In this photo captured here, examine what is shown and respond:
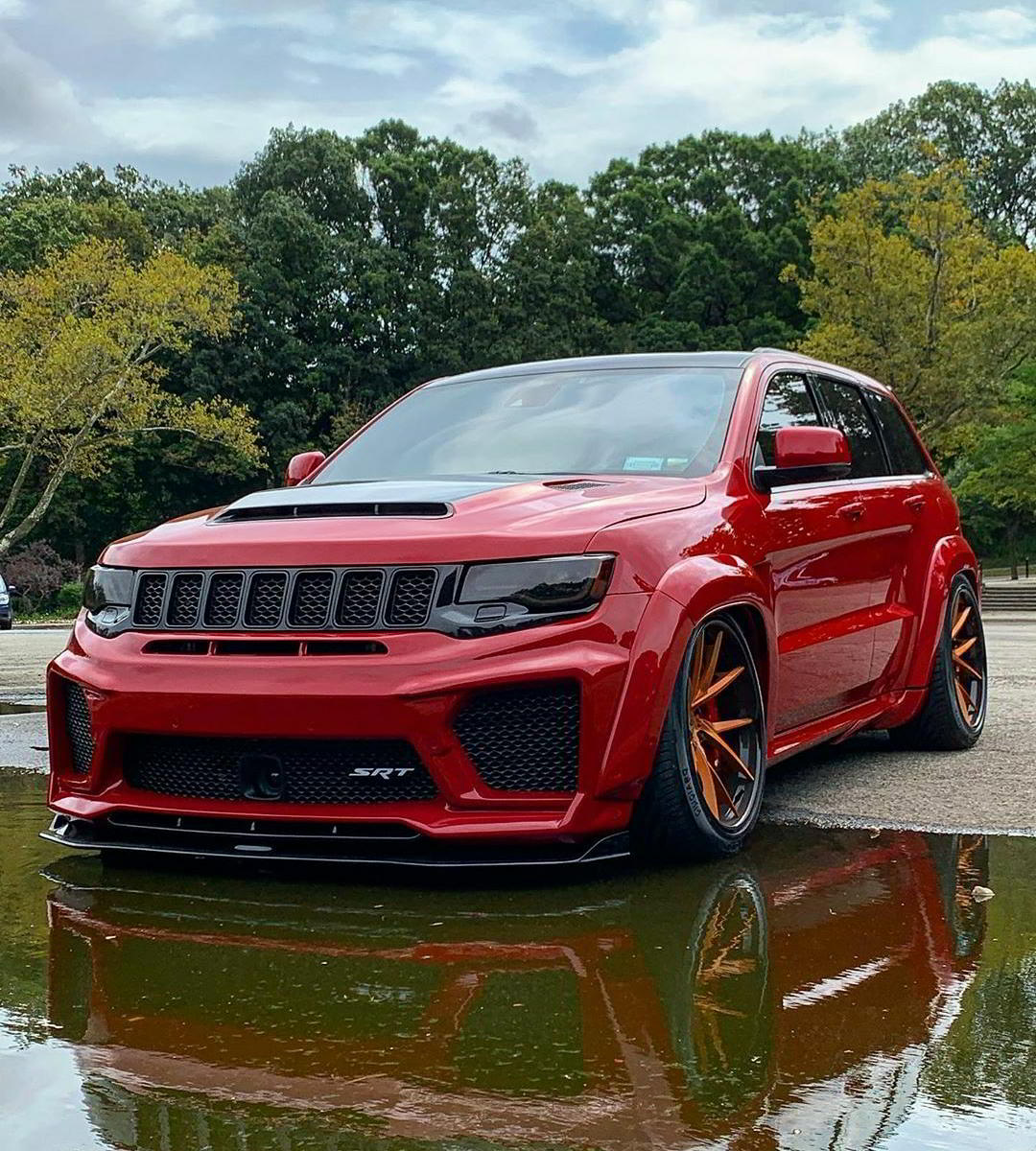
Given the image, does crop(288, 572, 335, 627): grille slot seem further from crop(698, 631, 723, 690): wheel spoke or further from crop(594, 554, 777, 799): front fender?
crop(698, 631, 723, 690): wheel spoke

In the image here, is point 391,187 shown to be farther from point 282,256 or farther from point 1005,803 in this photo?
point 1005,803

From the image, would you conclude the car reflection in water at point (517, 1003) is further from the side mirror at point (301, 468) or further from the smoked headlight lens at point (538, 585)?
the side mirror at point (301, 468)

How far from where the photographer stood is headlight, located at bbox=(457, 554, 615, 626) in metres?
4.15

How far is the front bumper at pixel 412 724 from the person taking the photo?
4.07 meters

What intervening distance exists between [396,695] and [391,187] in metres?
58.6

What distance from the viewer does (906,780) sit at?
622 centimetres

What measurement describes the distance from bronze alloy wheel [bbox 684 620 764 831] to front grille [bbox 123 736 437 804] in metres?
0.86

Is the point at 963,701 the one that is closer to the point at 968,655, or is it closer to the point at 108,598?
the point at 968,655

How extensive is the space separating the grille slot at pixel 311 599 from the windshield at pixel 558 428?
3.93ft

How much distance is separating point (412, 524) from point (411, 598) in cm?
27

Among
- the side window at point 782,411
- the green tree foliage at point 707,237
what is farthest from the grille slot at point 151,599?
the green tree foliage at point 707,237

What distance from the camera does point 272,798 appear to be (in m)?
4.26

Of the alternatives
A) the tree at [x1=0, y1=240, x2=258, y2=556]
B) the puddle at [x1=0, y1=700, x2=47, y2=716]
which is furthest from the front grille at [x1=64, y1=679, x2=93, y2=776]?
the tree at [x1=0, y1=240, x2=258, y2=556]

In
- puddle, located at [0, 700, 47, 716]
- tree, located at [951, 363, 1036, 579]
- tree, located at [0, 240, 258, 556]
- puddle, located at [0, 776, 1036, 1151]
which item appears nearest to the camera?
puddle, located at [0, 776, 1036, 1151]
